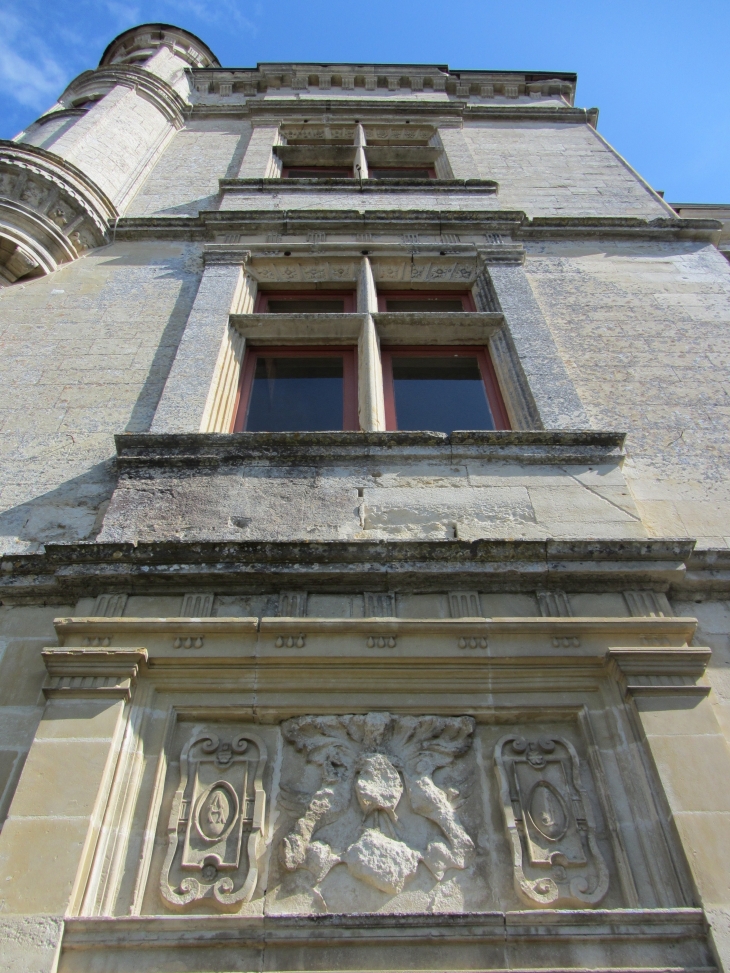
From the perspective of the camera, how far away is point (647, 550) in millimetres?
4359

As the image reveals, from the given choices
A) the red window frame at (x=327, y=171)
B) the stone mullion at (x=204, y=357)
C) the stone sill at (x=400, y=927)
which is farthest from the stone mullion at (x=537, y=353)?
the red window frame at (x=327, y=171)

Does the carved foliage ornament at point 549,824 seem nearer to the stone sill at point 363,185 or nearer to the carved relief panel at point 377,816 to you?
the carved relief panel at point 377,816

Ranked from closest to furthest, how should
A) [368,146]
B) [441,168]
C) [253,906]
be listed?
[253,906], [441,168], [368,146]

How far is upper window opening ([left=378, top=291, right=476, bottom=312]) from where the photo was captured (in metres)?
7.61

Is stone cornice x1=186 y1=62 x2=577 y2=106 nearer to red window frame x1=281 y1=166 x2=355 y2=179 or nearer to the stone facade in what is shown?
red window frame x1=281 y1=166 x2=355 y2=179

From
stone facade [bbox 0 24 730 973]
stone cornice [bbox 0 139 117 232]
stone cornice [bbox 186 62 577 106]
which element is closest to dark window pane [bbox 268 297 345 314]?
stone facade [bbox 0 24 730 973]

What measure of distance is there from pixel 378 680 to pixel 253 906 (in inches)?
45.9

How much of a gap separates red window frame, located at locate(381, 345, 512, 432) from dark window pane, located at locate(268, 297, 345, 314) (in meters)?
1.00

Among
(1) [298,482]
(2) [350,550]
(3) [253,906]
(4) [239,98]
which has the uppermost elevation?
(4) [239,98]

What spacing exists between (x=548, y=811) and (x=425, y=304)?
5.29 m

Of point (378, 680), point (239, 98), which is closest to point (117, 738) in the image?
point (378, 680)

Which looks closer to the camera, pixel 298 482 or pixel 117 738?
pixel 117 738

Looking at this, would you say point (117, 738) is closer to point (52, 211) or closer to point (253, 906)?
point (253, 906)

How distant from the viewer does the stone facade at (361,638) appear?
3.23 m
